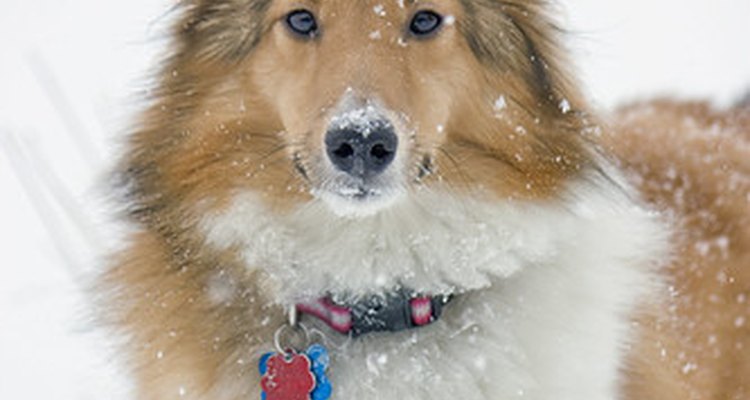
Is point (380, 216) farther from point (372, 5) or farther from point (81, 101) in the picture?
point (81, 101)

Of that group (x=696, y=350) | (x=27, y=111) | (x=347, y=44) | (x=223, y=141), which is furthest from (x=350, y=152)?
(x=27, y=111)

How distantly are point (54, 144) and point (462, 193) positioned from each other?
10.5 meters

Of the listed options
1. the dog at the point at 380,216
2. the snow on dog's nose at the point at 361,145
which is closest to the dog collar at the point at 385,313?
the dog at the point at 380,216

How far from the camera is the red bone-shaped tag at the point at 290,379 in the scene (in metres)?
2.80

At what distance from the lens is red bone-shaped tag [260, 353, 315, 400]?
280 centimetres

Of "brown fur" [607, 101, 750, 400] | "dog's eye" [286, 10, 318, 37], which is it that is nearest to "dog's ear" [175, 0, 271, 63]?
"dog's eye" [286, 10, 318, 37]

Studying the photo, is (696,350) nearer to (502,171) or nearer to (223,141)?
(502,171)

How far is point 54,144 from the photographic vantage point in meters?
12.6

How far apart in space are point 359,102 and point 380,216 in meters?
0.44

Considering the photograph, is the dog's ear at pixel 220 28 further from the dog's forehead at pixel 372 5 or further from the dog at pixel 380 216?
the dog's forehead at pixel 372 5

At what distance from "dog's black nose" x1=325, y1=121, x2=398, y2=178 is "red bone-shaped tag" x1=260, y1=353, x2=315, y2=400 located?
550 mm

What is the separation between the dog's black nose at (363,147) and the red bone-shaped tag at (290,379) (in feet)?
1.81

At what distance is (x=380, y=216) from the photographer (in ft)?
A: 9.87

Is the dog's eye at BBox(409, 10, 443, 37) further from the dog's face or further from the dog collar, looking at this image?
the dog collar
